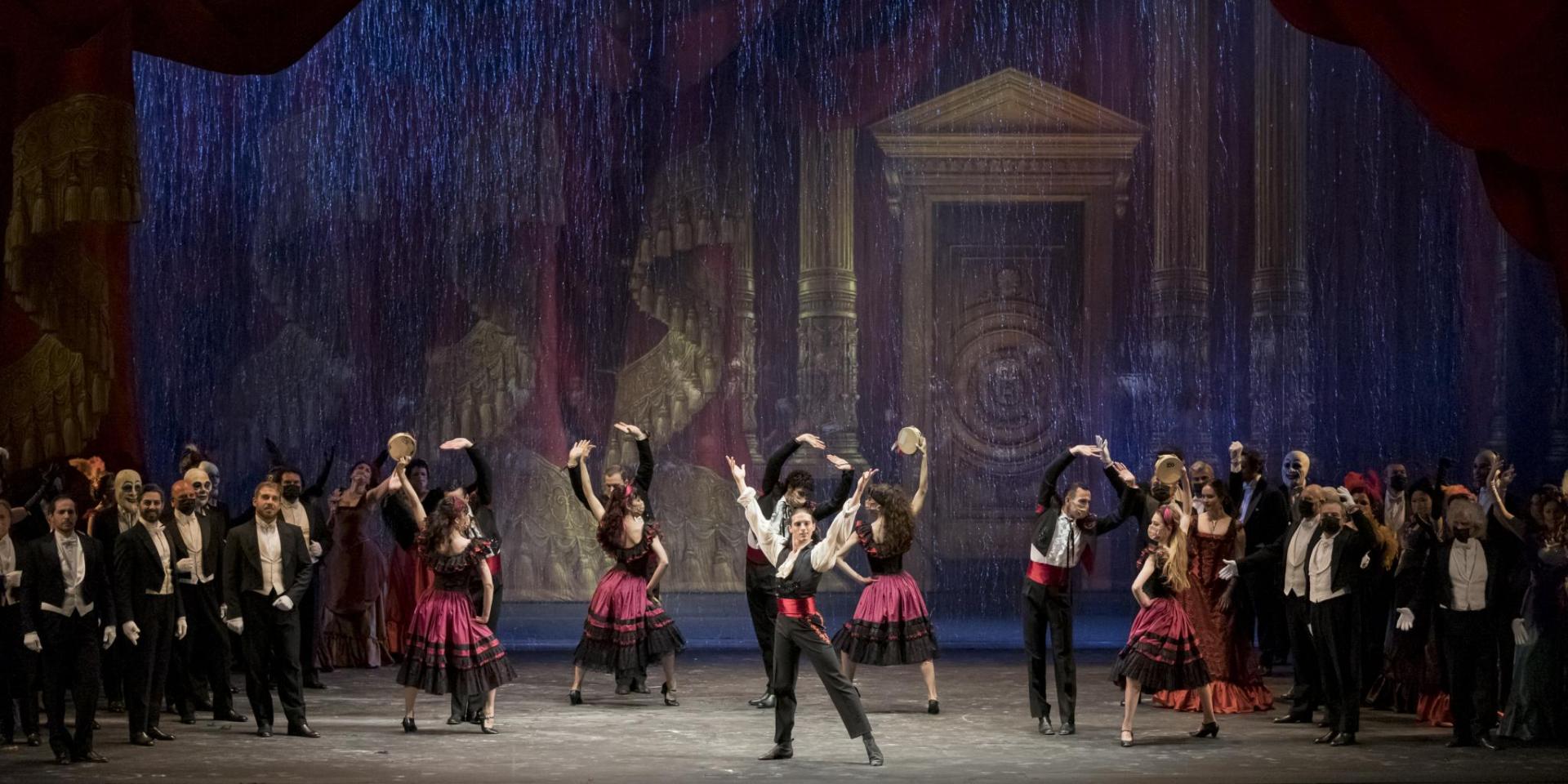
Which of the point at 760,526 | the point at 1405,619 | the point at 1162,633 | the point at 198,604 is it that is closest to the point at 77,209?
the point at 198,604

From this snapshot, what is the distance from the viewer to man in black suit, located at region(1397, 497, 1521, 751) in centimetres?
808

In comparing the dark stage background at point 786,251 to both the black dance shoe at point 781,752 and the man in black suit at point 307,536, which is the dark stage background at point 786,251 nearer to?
the man in black suit at point 307,536

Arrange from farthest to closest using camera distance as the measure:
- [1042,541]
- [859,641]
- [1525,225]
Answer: [1525,225]
[859,641]
[1042,541]

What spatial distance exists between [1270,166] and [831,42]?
389 centimetres

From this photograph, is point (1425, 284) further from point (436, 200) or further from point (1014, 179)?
point (436, 200)

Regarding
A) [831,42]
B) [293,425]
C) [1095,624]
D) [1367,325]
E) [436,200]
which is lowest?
[1095,624]

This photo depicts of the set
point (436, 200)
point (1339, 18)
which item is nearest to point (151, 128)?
point (436, 200)

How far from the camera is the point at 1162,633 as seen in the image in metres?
8.10

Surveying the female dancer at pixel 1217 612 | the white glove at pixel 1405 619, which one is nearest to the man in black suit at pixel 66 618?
the female dancer at pixel 1217 612

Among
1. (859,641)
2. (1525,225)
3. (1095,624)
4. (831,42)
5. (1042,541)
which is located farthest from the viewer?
(831,42)

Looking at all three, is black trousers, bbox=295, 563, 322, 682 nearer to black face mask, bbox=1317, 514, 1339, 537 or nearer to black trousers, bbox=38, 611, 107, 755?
black trousers, bbox=38, 611, 107, 755

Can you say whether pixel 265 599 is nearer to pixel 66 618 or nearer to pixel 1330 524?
pixel 66 618

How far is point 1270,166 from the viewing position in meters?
14.4

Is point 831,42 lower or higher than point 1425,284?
higher
